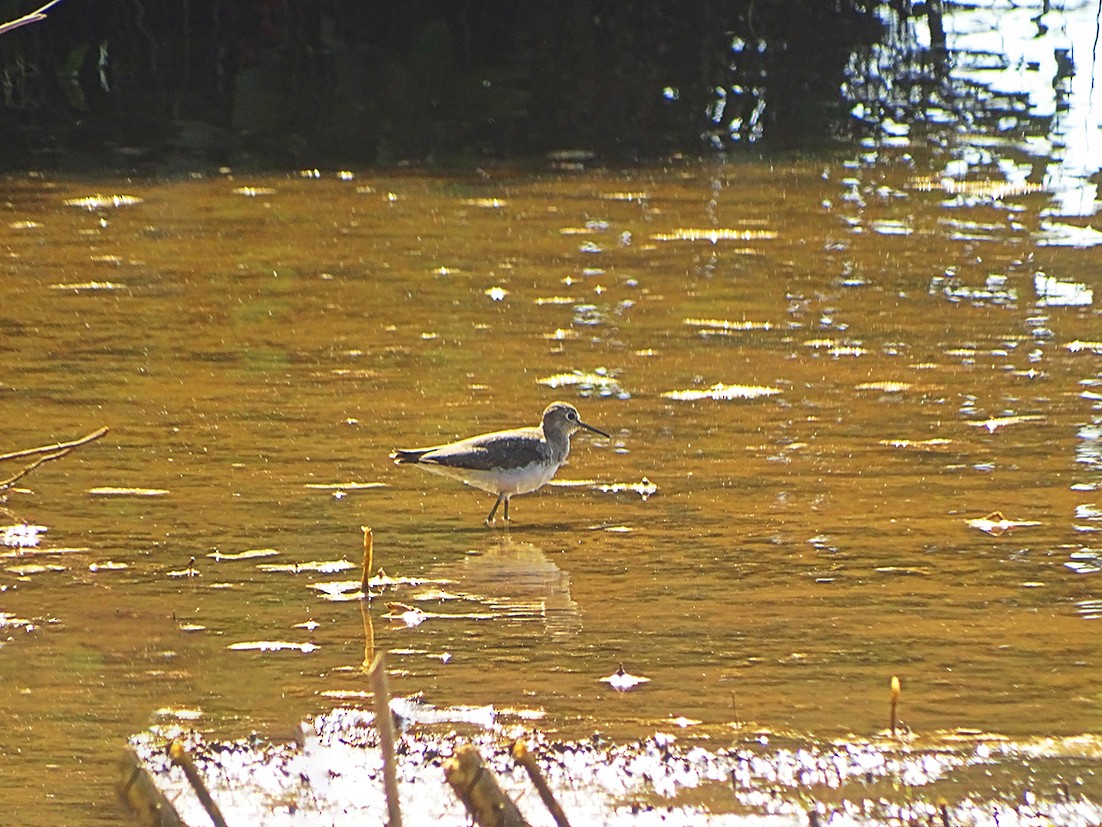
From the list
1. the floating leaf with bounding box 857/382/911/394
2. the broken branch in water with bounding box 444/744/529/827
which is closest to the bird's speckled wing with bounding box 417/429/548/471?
the floating leaf with bounding box 857/382/911/394

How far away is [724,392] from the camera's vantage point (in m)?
8.92

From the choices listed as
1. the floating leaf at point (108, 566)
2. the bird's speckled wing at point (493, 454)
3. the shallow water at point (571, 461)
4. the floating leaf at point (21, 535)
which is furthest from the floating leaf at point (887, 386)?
the floating leaf at point (21, 535)

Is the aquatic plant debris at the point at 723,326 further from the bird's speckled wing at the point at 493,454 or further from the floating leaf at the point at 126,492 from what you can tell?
the floating leaf at the point at 126,492

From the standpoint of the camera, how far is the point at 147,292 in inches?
428

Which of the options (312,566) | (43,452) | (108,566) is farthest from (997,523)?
(43,452)

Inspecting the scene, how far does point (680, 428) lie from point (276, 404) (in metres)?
1.83

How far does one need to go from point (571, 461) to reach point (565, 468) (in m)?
0.07

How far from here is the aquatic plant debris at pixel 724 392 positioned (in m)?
8.84

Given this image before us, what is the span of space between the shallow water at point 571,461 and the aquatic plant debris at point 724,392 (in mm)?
23

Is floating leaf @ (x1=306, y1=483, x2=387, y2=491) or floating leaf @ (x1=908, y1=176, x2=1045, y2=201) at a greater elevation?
floating leaf @ (x1=908, y1=176, x2=1045, y2=201)

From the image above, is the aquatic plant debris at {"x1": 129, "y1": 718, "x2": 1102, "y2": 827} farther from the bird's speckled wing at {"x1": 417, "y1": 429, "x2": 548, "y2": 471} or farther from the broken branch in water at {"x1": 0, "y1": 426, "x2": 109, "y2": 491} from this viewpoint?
the bird's speckled wing at {"x1": 417, "y1": 429, "x2": 548, "y2": 471}

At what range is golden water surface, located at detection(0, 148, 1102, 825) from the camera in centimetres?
559

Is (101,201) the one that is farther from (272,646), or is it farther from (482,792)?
(482,792)

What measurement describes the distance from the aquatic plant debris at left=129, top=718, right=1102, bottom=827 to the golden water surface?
0.12 m
